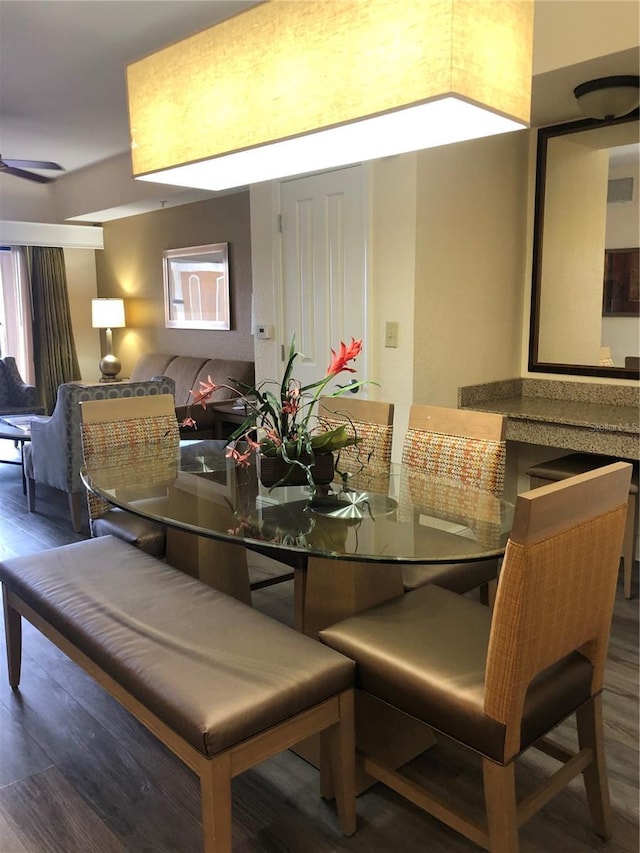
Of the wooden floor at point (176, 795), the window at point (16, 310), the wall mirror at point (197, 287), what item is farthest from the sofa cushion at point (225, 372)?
the wooden floor at point (176, 795)

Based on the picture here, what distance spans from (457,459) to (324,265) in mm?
1619

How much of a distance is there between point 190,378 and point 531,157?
3.49 meters

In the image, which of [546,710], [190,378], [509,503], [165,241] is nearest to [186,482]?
[509,503]

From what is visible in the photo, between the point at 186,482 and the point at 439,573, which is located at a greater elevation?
the point at 186,482

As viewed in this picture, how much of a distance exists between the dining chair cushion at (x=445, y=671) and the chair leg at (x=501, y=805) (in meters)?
0.03

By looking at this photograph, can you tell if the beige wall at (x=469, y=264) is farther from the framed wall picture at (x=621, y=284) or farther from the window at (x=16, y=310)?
the window at (x=16, y=310)

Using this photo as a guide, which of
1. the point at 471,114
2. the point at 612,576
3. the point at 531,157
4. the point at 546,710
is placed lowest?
the point at 546,710

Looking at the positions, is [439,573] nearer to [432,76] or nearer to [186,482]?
[186,482]

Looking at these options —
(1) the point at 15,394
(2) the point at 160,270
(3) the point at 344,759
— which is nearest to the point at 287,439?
(3) the point at 344,759

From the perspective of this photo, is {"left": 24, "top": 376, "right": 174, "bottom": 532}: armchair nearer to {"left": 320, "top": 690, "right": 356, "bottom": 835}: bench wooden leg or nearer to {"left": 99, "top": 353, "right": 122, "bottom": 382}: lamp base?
{"left": 320, "top": 690, "right": 356, "bottom": 835}: bench wooden leg

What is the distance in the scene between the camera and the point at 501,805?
1408 mm

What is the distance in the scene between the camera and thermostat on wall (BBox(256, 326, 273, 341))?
4.10m

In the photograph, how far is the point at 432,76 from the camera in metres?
1.54

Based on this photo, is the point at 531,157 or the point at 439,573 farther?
the point at 531,157
